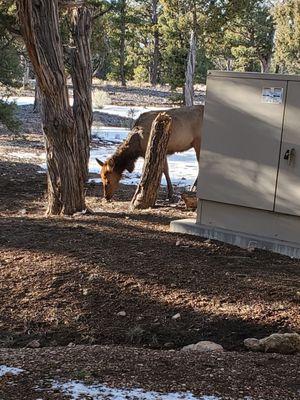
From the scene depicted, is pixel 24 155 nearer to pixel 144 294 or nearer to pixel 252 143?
pixel 252 143

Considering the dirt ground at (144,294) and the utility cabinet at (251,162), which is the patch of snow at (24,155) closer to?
the dirt ground at (144,294)

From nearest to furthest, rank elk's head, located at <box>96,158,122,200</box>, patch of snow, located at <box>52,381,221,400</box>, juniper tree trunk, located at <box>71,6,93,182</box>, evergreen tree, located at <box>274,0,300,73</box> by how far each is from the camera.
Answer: patch of snow, located at <box>52,381,221,400</box>, elk's head, located at <box>96,158,122,200</box>, juniper tree trunk, located at <box>71,6,93,182</box>, evergreen tree, located at <box>274,0,300,73</box>

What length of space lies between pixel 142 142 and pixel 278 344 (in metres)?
7.42

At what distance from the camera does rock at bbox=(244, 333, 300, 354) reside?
178 inches

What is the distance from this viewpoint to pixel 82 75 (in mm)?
12484

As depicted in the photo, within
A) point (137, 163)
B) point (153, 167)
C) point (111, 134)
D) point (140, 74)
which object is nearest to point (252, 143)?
point (153, 167)

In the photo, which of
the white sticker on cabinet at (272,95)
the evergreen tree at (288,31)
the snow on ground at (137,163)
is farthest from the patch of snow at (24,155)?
the evergreen tree at (288,31)

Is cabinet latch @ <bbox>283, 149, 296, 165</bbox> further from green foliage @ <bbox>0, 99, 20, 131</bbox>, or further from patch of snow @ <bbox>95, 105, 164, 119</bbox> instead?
patch of snow @ <bbox>95, 105, 164, 119</bbox>

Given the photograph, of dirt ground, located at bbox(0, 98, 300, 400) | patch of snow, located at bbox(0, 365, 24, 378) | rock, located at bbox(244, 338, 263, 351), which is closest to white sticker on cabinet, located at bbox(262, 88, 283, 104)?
dirt ground, located at bbox(0, 98, 300, 400)

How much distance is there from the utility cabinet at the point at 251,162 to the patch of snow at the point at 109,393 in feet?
12.1

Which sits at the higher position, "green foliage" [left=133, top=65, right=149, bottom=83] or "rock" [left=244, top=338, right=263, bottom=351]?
"green foliage" [left=133, top=65, right=149, bottom=83]

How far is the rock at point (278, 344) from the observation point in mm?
4516

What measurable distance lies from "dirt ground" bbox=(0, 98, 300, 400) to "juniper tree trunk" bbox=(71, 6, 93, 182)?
4.88 m

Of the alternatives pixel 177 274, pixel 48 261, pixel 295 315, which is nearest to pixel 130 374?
pixel 295 315
